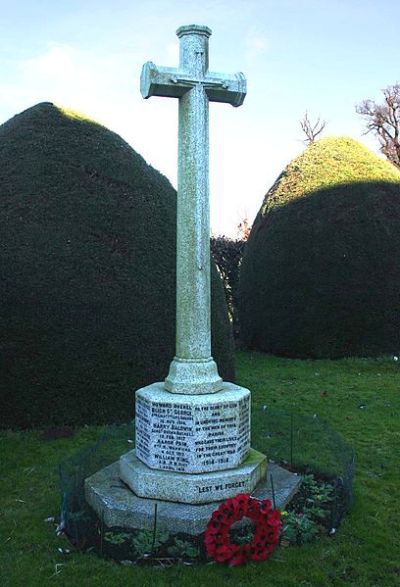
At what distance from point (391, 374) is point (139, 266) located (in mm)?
5835

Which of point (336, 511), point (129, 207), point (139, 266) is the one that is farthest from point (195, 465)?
point (129, 207)

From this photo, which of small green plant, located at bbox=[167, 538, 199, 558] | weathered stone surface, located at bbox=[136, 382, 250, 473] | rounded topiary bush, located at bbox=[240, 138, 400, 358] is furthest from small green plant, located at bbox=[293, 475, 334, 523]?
rounded topiary bush, located at bbox=[240, 138, 400, 358]

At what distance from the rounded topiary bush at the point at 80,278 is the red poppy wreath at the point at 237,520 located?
11.4 feet

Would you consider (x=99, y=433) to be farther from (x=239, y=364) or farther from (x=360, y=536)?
(x=239, y=364)

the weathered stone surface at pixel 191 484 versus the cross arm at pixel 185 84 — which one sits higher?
the cross arm at pixel 185 84

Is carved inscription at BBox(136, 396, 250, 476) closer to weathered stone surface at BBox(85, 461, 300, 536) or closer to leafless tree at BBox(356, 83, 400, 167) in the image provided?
weathered stone surface at BBox(85, 461, 300, 536)

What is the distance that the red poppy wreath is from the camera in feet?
13.6

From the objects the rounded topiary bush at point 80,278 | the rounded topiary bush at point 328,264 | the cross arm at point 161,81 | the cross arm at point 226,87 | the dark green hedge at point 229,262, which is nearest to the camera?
the cross arm at point 161,81

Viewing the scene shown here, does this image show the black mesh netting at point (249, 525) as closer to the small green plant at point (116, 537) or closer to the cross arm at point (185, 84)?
the small green plant at point (116, 537)

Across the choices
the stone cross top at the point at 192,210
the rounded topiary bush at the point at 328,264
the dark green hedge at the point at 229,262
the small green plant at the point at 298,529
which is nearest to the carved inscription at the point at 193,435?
the stone cross top at the point at 192,210

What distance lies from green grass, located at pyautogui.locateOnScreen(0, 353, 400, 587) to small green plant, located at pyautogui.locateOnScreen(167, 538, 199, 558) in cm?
14

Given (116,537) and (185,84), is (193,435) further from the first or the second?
(185,84)

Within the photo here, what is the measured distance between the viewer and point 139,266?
792cm

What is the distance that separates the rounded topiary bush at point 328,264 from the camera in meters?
12.7
